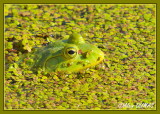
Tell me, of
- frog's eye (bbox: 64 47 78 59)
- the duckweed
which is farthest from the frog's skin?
the duckweed

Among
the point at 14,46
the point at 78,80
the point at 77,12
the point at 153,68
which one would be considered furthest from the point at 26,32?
the point at 153,68

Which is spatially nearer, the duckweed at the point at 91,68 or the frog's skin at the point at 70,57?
the duckweed at the point at 91,68

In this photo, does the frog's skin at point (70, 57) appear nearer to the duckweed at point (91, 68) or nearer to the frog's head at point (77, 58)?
the frog's head at point (77, 58)

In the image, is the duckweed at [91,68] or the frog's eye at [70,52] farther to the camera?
the frog's eye at [70,52]

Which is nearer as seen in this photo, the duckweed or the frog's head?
the duckweed

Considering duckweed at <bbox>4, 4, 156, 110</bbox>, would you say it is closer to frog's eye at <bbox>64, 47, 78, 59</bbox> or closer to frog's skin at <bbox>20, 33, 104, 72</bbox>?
frog's skin at <bbox>20, 33, 104, 72</bbox>

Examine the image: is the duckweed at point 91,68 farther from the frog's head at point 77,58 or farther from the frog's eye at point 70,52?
the frog's eye at point 70,52

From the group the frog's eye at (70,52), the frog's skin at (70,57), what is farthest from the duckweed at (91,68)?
the frog's eye at (70,52)

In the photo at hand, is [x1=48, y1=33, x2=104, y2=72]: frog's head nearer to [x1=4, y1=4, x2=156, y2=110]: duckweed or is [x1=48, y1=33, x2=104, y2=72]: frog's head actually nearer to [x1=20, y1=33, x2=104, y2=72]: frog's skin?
[x1=20, y1=33, x2=104, y2=72]: frog's skin
